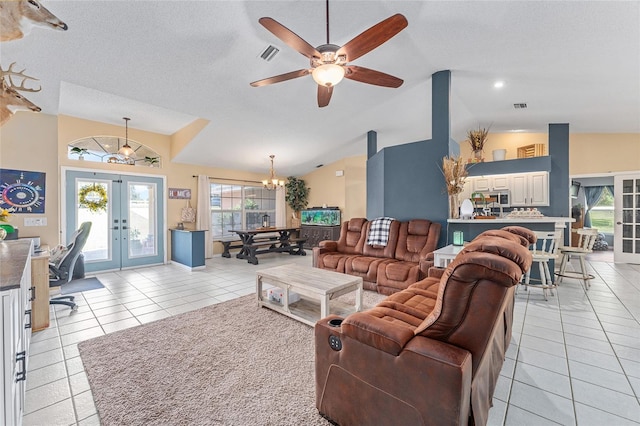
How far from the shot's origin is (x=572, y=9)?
2369 millimetres

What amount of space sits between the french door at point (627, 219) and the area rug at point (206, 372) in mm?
7426

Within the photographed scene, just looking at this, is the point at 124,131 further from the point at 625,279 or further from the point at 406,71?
the point at 625,279

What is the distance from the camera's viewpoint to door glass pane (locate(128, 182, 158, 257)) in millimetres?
5730

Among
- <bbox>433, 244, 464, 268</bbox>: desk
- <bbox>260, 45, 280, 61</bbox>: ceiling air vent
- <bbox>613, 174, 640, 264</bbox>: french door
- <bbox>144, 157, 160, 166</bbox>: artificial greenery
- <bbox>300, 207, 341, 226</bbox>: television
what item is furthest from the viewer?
<bbox>300, 207, 341, 226</bbox>: television

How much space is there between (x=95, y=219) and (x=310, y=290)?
496 cm

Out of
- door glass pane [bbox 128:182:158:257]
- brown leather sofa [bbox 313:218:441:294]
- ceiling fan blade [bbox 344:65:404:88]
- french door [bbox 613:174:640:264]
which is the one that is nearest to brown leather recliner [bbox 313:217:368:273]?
brown leather sofa [bbox 313:218:441:294]

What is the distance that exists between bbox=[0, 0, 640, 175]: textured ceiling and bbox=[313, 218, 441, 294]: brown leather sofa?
2.23 metres

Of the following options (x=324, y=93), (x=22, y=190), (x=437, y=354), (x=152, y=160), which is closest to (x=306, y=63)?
(x=324, y=93)

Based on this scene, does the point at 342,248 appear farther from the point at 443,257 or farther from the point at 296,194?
the point at 296,194

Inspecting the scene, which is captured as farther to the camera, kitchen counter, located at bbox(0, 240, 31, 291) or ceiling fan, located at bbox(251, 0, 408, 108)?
ceiling fan, located at bbox(251, 0, 408, 108)

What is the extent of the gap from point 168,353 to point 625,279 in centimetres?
679

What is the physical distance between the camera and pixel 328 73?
221 centimetres

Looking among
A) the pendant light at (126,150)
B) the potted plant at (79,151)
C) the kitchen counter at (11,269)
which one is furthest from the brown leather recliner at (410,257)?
the potted plant at (79,151)

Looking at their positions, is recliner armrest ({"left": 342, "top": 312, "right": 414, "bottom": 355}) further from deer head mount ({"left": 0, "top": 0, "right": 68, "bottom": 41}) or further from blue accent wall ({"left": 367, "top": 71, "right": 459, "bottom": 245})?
blue accent wall ({"left": 367, "top": 71, "right": 459, "bottom": 245})
